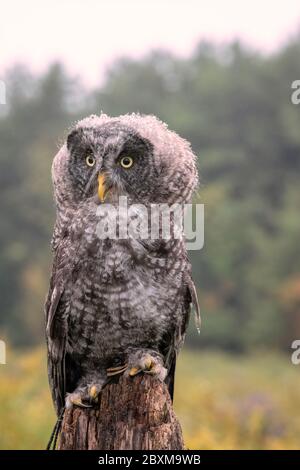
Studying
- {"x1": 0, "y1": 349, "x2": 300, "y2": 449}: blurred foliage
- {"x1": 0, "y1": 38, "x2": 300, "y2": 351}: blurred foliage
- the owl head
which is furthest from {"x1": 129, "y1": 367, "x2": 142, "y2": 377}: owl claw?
{"x1": 0, "y1": 38, "x2": 300, "y2": 351}: blurred foliage

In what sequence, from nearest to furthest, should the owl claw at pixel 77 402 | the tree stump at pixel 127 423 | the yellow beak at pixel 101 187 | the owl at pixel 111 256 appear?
the tree stump at pixel 127 423
the owl claw at pixel 77 402
the yellow beak at pixel 101 187
the owl at pixel 111 256

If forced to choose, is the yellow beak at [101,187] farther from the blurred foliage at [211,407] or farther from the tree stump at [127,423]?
the blurred foliage at [211,407]

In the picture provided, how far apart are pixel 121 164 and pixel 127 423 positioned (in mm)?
1576

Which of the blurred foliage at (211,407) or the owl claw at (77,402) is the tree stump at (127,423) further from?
the blurred foliage at (211,407)

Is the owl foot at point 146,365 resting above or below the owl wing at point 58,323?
below

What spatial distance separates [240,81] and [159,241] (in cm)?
3963

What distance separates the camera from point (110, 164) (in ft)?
14.1


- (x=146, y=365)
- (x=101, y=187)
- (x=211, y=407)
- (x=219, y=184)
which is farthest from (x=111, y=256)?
(x=219, y=184)

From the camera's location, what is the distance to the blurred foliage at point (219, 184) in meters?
31.7

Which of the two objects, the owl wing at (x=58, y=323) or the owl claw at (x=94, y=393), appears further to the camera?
the owl wing at (x=58, y=323)

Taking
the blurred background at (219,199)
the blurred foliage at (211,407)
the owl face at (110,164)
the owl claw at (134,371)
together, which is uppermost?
the blurred background at (219,199)

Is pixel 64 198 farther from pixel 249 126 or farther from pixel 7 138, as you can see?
pixel 249 126

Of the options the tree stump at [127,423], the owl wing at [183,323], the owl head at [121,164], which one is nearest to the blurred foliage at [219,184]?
the owl wing at [183,323]

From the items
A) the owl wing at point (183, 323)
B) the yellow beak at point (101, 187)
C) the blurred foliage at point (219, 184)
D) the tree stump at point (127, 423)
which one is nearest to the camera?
the tree stump at point (127, 423)
